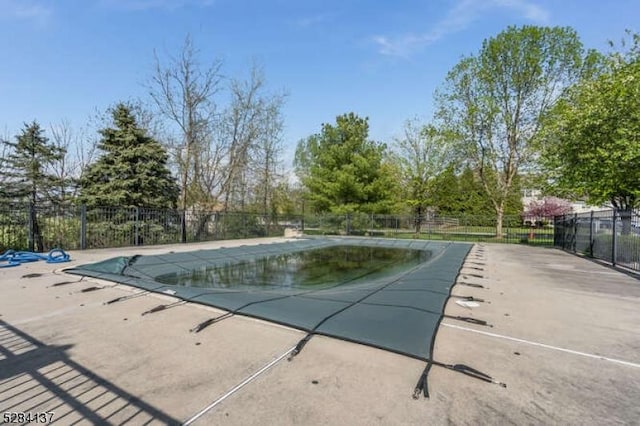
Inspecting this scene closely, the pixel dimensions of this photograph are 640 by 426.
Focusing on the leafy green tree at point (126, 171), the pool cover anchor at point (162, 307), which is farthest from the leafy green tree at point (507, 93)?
the pool cover anchor at point (162, 307)

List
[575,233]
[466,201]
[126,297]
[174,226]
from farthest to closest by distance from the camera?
[466,201]
[174,226]
[575,233]
[126,297]

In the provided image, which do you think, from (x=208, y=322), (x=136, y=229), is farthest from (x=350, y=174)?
(x=208, y=322)

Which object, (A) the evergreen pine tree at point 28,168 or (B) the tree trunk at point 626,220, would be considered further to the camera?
(A) the evergreen pine tree at point 28,168

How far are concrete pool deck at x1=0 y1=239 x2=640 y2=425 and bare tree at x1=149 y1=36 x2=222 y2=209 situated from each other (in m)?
11.3

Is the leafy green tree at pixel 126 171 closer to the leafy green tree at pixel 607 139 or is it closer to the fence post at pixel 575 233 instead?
the leafy green tree at pixel 607 139

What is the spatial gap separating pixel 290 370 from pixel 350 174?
16.0 m

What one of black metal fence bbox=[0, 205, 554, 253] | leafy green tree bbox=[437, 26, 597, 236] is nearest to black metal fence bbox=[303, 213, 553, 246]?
black metal fence bbox=[0, 205, 554, 253]

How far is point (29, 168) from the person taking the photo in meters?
12.6

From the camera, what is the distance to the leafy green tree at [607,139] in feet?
28.8

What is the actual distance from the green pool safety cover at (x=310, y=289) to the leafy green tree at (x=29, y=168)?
9.54 metres

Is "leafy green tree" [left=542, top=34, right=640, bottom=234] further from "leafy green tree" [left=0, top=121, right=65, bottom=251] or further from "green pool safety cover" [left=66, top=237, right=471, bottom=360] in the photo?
"leafy green tree" [left=0, top=121, right=65, bottom=251]

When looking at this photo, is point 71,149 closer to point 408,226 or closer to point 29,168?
point 29,168

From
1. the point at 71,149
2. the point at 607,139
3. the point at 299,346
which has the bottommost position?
the point at 299,346

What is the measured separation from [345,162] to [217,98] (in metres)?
7.97
